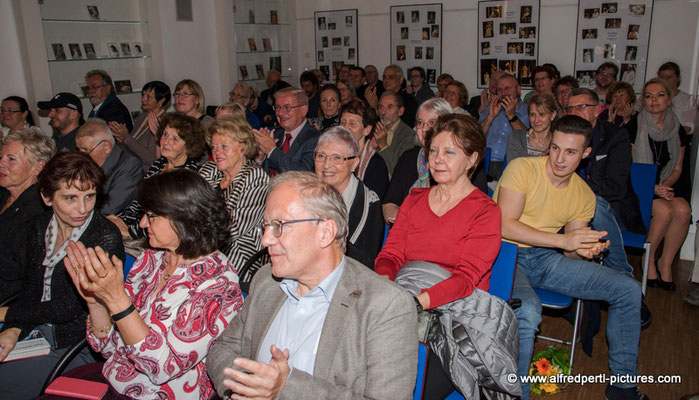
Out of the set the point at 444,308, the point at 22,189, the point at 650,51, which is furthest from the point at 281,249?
the point at 650,51

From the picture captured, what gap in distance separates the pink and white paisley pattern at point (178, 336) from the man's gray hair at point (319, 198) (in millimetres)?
485

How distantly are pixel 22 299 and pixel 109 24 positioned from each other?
5.33 m

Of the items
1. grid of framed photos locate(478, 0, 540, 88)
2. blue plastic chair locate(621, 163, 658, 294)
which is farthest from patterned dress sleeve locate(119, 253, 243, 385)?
grid of framed photos locate(478, 0, 540, 88)

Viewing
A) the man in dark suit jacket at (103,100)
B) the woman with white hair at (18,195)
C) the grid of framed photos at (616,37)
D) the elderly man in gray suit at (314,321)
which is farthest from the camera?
the grid of framed photos at (616,37)

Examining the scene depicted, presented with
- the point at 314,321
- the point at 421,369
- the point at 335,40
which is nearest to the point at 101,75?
the point at 335,40

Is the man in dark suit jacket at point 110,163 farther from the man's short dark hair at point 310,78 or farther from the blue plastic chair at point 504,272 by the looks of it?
the man's short dark hair at point 310,78

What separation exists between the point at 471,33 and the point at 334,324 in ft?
25.0

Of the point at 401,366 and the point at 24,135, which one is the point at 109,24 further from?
the point at 401,366

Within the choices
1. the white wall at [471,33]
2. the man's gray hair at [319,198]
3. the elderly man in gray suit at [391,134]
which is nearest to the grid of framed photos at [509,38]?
the white wall at [471,33]

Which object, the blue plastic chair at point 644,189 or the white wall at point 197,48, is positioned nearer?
the blue plastic chair at point 644,189

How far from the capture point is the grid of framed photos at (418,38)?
28.1 feet

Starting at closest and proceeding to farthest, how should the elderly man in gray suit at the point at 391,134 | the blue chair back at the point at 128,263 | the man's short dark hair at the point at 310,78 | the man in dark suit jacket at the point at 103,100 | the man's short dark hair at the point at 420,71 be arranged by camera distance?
the blue chair back at the point at 128,263 → the elderly man in gray suit at the point at 391,134 → the man in dark suit jacket at the point at 103,100 → the man's short dark hair at the point at 310,78 → the man's short dark hair at the point at 420,71

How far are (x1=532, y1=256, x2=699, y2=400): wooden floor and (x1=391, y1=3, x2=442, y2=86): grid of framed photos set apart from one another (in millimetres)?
5522

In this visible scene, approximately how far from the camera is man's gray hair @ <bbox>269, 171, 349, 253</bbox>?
179cm
